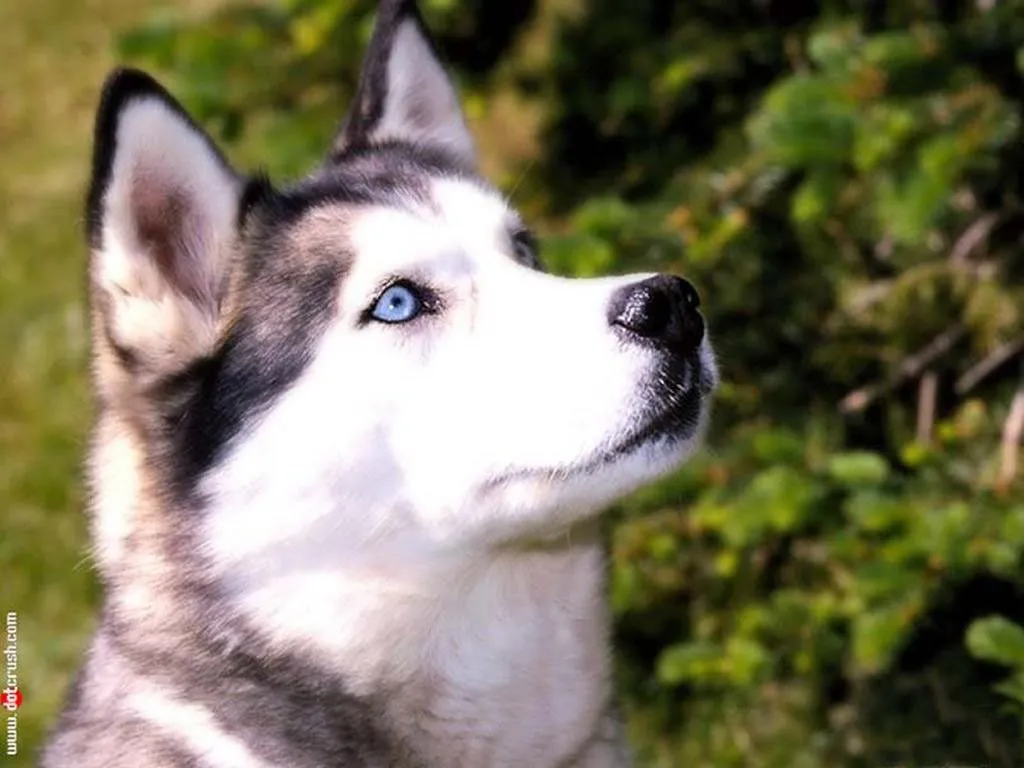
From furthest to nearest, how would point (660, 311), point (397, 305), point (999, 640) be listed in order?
1. point (999, 640)
2. point (397, 305)
3. point (660, 311)

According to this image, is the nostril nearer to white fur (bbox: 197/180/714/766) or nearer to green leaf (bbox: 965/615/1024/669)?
white fur (bbox: 197/180/714/766)

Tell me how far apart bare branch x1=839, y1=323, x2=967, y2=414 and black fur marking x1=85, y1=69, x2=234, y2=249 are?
7.41 feet

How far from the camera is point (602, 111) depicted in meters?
4.45

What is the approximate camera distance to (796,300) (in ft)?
13.9

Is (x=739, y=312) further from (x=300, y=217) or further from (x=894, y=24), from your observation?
(x=300, y=217)

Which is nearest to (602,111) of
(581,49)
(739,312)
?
(581,49)

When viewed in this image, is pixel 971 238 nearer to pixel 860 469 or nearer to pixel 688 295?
pixel 860 469

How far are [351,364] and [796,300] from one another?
6.76 ft

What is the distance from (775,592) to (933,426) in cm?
62

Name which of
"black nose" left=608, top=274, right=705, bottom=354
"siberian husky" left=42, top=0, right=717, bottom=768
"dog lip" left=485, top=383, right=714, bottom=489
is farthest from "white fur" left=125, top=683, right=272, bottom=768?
"black nose" left=608, top=274, right=705, bottom=354

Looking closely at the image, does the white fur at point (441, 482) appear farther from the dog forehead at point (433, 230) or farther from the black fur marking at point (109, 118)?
the black fur marking at point (109, 118)

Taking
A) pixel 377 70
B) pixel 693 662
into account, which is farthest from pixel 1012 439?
pixel 377 70

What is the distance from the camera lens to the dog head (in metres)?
2.39

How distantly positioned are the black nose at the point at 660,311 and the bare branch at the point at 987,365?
5.64ft
